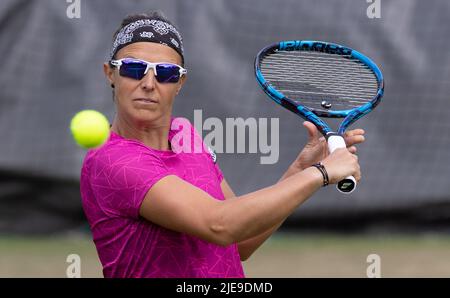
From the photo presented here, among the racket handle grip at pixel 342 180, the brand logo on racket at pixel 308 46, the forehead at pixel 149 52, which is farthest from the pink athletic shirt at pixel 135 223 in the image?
the brand logo on racket at pixel 308 46

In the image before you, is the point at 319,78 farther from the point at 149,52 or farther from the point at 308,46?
the point at 149,52

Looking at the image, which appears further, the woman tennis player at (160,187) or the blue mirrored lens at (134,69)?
the blue mirrored lens at (134,69)

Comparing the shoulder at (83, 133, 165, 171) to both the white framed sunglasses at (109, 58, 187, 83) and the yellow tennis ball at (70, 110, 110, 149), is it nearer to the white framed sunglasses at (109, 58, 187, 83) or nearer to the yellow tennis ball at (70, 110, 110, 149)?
the yellow tennis ball at (70, 110, 110, 149)

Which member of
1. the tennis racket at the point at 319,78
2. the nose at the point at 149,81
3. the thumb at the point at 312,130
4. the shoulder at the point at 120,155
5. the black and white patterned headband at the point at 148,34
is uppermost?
the tennis racket at the point at 319,78

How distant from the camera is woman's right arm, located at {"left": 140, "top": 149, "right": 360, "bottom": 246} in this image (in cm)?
234

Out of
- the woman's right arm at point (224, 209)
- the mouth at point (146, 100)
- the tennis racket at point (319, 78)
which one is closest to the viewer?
the woman's right arm at point (224, 209)

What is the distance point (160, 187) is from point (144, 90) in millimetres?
318

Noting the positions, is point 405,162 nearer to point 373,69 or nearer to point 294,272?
point 294,272

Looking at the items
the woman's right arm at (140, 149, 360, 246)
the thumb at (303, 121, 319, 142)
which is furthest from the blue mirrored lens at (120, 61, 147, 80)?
the thumb at (303, 121, 319, 142)

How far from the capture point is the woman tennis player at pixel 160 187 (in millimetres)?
2355

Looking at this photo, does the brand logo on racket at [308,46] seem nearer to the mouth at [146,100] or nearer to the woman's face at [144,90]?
the woman's face at [144,90]

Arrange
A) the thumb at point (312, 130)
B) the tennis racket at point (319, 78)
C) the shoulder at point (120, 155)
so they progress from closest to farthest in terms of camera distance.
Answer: the shoulder at point (120, 155), the thumb at point (312, 130), the tennis racket at point (319, 78)

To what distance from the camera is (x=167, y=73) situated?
2.58 metres
